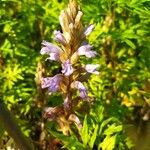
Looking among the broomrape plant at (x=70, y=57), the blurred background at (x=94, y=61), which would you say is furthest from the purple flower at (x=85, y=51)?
the blurred background at (x=94, y=61)

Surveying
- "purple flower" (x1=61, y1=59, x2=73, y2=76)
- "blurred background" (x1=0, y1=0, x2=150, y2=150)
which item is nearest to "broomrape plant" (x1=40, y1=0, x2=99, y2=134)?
"purple flower" (x1=61, y1=59, x2=73, y2=76)

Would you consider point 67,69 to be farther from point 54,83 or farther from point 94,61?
point 94,61

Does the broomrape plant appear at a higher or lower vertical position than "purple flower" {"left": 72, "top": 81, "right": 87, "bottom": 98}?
higher

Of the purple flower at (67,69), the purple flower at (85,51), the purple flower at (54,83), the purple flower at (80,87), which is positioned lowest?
the purple flower at (80,87)

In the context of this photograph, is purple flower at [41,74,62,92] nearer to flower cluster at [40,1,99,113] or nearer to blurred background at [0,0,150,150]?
flower cluster at [40,1,99,113]

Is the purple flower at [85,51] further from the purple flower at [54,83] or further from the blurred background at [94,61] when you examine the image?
the blurred background at [94,61]

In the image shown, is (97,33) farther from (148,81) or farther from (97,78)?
(148,81)
